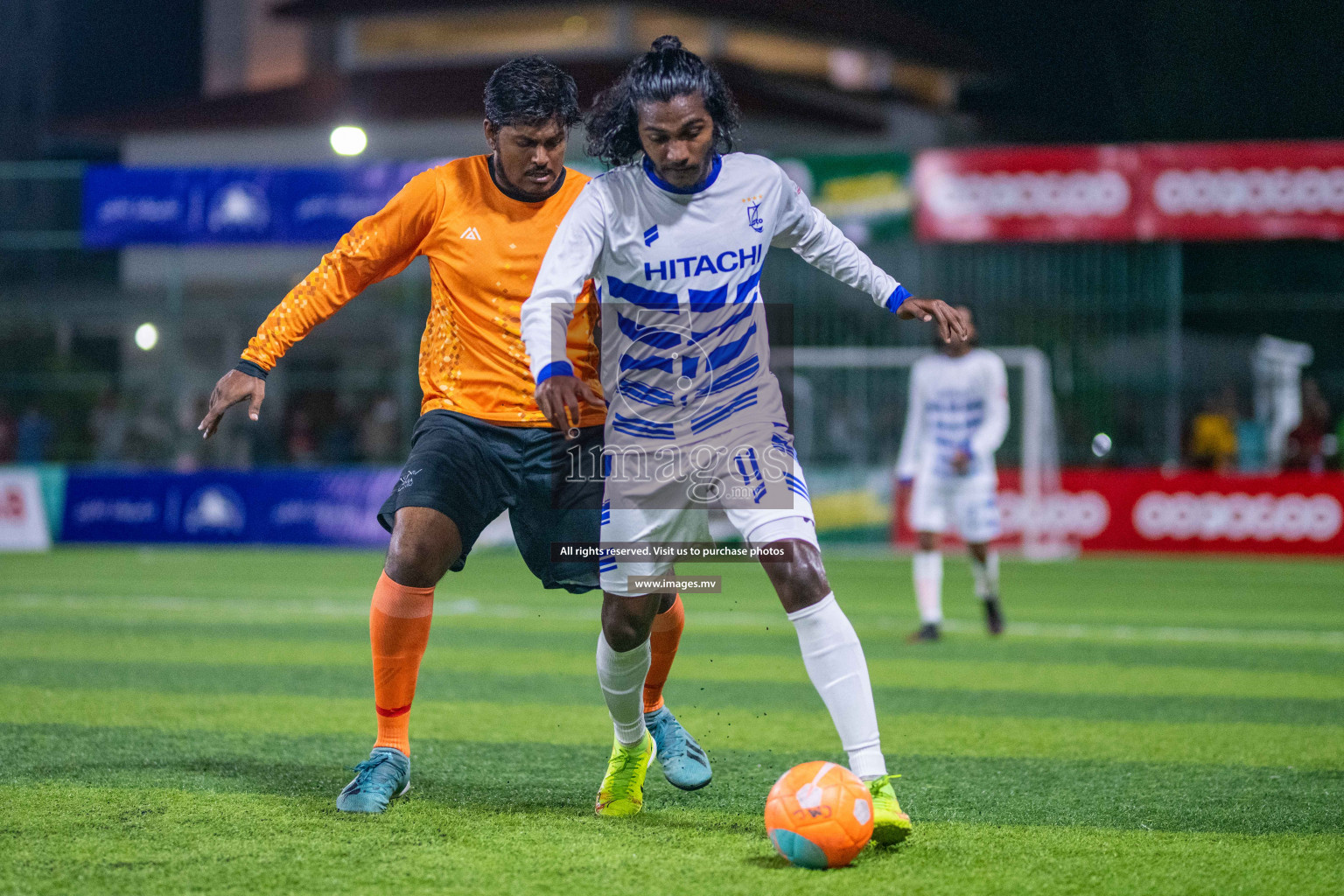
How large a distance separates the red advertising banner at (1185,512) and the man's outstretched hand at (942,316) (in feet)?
46.4

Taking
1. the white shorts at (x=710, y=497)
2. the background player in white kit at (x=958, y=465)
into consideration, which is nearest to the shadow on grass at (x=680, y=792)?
the white shorts at (x=710, y=497)

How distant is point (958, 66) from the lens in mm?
41844

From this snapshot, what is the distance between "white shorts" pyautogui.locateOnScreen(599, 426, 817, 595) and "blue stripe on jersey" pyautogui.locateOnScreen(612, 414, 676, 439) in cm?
5

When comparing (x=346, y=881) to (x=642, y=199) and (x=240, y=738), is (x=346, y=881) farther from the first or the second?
(x=240, y=738)

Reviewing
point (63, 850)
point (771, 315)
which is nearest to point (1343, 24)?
point (771, 315)

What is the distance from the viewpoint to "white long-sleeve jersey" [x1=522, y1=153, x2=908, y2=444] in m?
4.30

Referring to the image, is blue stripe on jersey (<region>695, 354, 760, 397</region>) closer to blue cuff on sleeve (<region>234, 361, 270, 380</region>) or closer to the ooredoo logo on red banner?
blue cuff on sleeve (<region>234, 361, 270, 380</region>)

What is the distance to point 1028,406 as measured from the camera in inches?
739

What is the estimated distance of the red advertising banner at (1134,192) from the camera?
17984mm

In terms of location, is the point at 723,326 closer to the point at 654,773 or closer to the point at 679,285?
the point at 679,285

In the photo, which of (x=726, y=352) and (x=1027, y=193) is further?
(x=1027, y=193)

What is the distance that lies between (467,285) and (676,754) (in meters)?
1.65

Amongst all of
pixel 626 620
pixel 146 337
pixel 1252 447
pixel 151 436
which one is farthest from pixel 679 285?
pixel 146 337

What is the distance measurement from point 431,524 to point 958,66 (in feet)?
130
